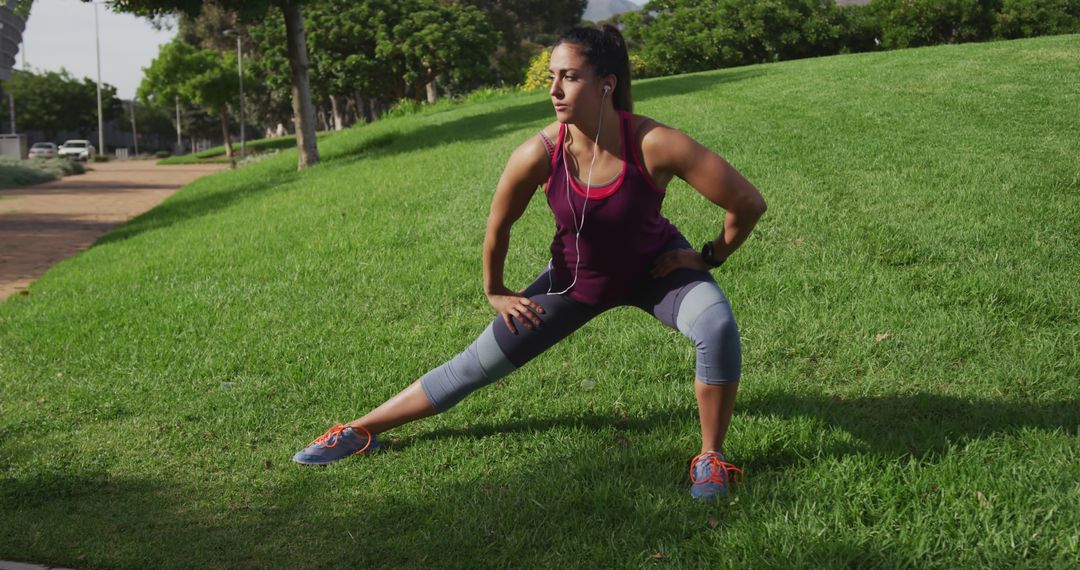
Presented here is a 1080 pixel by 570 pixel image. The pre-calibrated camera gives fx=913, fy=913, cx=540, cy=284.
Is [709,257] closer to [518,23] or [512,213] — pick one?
[512,213]

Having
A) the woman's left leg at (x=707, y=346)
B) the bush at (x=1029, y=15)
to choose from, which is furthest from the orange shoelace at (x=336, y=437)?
the bush at (x=1029, y=15)

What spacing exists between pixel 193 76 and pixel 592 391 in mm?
50095

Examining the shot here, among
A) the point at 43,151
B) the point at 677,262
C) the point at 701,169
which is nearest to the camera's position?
the point at 701,169

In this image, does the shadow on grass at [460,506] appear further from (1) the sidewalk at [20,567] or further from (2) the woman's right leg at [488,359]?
(2) the woman's right leg at [488,359]

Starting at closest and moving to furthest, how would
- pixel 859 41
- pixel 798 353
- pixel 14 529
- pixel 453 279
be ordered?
pixel 14 529 → pixel 798 353 → pixel 453 279 → pixel 859 41

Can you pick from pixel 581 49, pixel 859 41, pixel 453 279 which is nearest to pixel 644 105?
pixel 453 279

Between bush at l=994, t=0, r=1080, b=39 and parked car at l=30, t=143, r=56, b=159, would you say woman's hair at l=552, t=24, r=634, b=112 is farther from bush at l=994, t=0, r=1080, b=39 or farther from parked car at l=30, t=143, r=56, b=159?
parked car at l=30, t=143, r=56, b=159

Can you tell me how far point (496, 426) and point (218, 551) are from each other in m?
1.46

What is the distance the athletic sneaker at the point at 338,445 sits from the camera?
13.7ft

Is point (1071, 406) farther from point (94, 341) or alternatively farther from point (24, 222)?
point (24, 222)

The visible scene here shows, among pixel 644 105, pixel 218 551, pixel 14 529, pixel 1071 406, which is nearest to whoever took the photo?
pixel 218 551

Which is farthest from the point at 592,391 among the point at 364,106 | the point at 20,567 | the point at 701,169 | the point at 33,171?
the point at 364,106

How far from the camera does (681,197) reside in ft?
27.7

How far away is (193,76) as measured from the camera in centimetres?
4962
